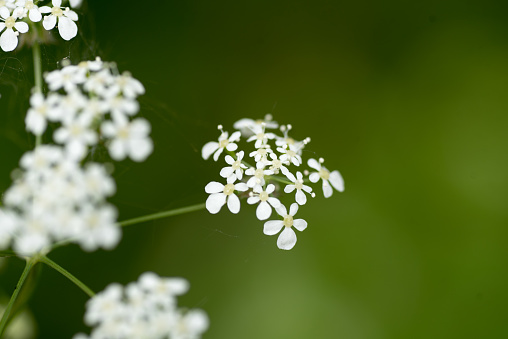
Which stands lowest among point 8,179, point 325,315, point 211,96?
point 325,315

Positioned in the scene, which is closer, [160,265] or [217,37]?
[160,265]

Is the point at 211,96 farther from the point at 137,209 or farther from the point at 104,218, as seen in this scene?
the point at 104,218

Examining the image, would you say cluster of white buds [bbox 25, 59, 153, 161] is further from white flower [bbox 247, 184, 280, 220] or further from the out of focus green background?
the out of focus green background

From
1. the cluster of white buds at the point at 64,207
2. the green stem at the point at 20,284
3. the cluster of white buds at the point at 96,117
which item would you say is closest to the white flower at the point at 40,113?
the cluster of white buds at the point at 96,117

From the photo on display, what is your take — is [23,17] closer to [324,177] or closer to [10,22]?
[10,22]

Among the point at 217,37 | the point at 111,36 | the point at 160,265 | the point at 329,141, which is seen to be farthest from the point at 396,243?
the point at 111,36

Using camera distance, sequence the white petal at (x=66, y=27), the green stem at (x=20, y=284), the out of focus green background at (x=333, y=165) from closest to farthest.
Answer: the green stem at (x=20, y=284), the white petal at (x=66, y=27), the out of focus green background at (x=333, y=165)

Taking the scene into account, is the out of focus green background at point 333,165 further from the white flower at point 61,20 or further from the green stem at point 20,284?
the green stem at point 20,284
